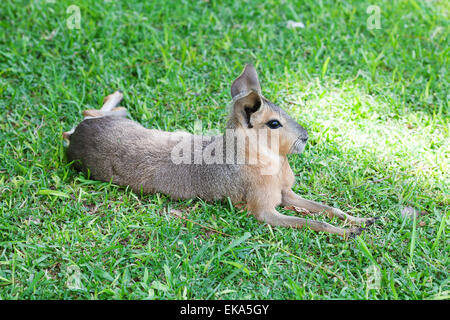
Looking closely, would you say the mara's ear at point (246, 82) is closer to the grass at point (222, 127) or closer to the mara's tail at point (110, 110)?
the grass at point (222, 127)

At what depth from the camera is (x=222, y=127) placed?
4.41 meters

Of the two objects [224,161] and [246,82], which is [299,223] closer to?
[224,161]

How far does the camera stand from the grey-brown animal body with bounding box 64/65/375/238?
11.5ft

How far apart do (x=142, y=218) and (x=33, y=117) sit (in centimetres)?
168

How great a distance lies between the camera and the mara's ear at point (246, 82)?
357cm

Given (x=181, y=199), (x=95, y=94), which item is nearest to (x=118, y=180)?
(x=181, y=199)

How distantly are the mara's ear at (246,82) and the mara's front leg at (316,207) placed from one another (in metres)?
0.77

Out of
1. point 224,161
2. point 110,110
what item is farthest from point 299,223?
point 110,110

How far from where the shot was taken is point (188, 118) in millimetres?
4527

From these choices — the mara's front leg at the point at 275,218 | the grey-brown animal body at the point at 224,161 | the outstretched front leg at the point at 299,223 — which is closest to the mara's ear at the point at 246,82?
the grey-brown animal body at the point at 224,161

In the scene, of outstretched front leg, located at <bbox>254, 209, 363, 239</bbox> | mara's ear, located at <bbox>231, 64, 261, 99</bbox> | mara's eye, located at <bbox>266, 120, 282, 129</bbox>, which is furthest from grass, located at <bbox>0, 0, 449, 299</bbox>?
mara's ear, located at <bbox>231, 64, 261, 99</bbox>

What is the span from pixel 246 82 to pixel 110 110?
146 cm

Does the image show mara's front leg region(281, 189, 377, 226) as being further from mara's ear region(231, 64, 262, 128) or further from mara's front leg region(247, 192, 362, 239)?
mara's ear region(231, 64, 262, 128)
